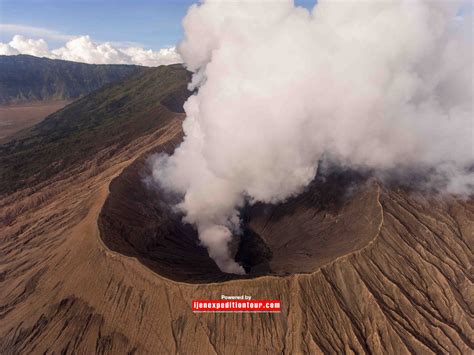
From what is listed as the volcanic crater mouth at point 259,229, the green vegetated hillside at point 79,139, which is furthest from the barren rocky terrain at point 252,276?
the green vegetated hillside at point 79,139

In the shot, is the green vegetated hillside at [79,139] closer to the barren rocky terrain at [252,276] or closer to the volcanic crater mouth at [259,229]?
the barren rocky terrain at [252,276]

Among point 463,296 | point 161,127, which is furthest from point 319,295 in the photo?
point 161,127

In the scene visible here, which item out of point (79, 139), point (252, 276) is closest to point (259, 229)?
point (252, 276)

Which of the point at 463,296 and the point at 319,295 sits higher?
the point at 319,295

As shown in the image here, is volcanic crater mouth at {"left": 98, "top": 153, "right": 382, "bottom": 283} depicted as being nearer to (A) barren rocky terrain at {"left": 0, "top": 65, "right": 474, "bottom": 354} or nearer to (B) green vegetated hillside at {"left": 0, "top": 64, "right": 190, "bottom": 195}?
(A) barren rocky terrain at {"left": 0, "top": 65, "right": 474, "bottom": 354}

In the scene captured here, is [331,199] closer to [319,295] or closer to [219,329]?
[319,295]
